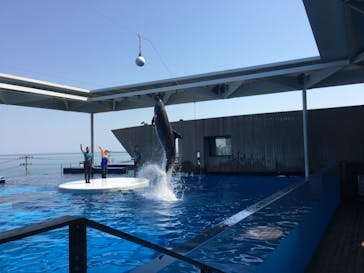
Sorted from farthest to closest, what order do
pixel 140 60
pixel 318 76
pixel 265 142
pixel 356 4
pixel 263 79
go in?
pixel 265 142 < pixel 263 79 < pixel 318 76 < pixel 140 60 < pixel 356 4

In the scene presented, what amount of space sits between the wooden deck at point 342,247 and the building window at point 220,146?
10.6 m

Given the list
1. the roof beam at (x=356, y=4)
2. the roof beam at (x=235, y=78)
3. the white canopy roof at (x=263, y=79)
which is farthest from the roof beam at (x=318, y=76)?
the roof beam at (x=356, y=4)

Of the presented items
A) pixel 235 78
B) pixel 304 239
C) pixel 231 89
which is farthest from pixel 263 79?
pixel 304 239

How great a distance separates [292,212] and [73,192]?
885cm

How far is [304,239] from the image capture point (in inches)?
159

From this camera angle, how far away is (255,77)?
460 inches

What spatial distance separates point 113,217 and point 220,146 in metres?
11.3

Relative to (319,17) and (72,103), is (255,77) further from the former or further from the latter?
(72,103)

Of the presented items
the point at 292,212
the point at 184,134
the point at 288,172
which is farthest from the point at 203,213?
the point at 184,134

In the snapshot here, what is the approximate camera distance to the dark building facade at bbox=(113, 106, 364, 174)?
14203mm

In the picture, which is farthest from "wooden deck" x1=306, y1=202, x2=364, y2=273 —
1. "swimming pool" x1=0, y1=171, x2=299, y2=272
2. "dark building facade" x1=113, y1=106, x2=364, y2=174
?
"dark building facade" x1=113, y1=106, x2=364, y2=174

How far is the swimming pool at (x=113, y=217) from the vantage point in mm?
4680

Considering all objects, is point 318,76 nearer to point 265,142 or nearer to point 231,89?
point 231,89

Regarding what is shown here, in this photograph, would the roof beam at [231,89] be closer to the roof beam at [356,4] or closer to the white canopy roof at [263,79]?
the white canopy roof at [263,79]
